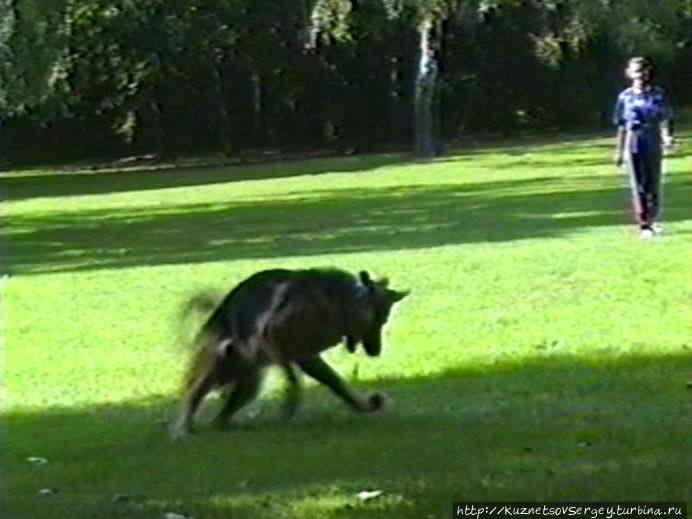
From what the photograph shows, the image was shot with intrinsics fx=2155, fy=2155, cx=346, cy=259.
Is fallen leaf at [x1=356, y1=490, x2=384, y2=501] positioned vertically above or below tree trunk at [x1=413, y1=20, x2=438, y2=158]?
above

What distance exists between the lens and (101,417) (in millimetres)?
11492

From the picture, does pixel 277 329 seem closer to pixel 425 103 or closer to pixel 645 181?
pixel 645 181

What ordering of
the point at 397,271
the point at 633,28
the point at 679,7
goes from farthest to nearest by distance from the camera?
the point at 679,7
the point at 633,28
the point at 397,271

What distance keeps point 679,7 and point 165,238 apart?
25.5 metres

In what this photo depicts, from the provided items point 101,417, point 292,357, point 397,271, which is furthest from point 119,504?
point 397,271

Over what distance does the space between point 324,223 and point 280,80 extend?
24537 mm

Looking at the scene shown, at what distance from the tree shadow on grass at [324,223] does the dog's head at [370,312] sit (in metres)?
12.2

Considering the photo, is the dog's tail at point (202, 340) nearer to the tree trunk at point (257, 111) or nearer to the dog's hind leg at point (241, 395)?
the dog's hind leg at point (241, 395)

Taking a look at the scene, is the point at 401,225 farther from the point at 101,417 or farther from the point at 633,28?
the point at 633,28

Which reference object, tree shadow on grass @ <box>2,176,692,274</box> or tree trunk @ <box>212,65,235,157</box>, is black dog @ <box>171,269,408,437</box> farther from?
tree trunk @ <box>212,65,235,157</box>

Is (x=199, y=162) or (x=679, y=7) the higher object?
(x=679, y=7)

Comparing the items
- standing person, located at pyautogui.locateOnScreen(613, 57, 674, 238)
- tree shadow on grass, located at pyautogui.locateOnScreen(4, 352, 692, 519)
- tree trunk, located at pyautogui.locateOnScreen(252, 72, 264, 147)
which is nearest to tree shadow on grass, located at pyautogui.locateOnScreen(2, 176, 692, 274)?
standing person, located at pyautogui.locateOnScreen(613, 57, 674, 238)

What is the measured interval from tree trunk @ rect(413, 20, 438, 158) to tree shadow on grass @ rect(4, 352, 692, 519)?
3620cm

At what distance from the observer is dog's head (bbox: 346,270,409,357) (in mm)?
10328
